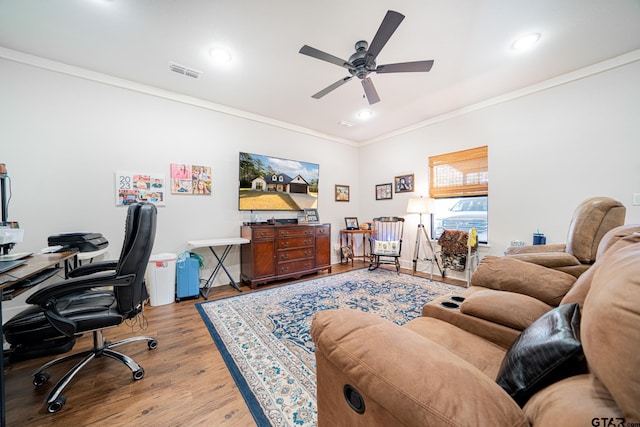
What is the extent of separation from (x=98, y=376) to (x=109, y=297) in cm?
54

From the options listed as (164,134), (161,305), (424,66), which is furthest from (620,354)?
(164,134)

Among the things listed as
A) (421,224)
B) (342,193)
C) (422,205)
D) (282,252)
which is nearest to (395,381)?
(282,252)

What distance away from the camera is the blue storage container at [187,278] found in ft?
10.1

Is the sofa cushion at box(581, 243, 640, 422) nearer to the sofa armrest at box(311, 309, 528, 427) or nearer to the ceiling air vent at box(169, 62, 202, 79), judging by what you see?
the sofa armrest at box(311, 309, 528, 427)

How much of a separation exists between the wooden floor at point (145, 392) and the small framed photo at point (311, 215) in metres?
2.75

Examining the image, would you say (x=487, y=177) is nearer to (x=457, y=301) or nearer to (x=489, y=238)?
(x=489, y=238)

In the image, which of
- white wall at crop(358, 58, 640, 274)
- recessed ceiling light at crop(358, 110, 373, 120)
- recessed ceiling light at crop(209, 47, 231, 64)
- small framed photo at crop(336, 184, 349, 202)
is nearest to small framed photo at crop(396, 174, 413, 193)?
white wall at crop(358, 58, 640, 274)

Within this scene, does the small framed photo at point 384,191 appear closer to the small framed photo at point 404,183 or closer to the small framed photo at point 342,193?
the small framed photo at point 404,183

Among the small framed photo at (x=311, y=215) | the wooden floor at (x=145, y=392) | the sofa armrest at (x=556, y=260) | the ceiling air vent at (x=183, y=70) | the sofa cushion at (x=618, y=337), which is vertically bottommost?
the wooden floor at (x=145, y=392)

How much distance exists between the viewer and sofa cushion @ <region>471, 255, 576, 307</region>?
139cm

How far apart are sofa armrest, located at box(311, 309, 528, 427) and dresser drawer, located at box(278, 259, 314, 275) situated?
296cm

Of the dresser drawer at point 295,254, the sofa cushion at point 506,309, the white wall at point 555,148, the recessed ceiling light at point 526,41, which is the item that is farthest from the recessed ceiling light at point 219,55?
the white wall at point 555,148

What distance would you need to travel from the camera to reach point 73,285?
1.42 m

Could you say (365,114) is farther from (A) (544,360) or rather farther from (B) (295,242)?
(A) (544,360)
